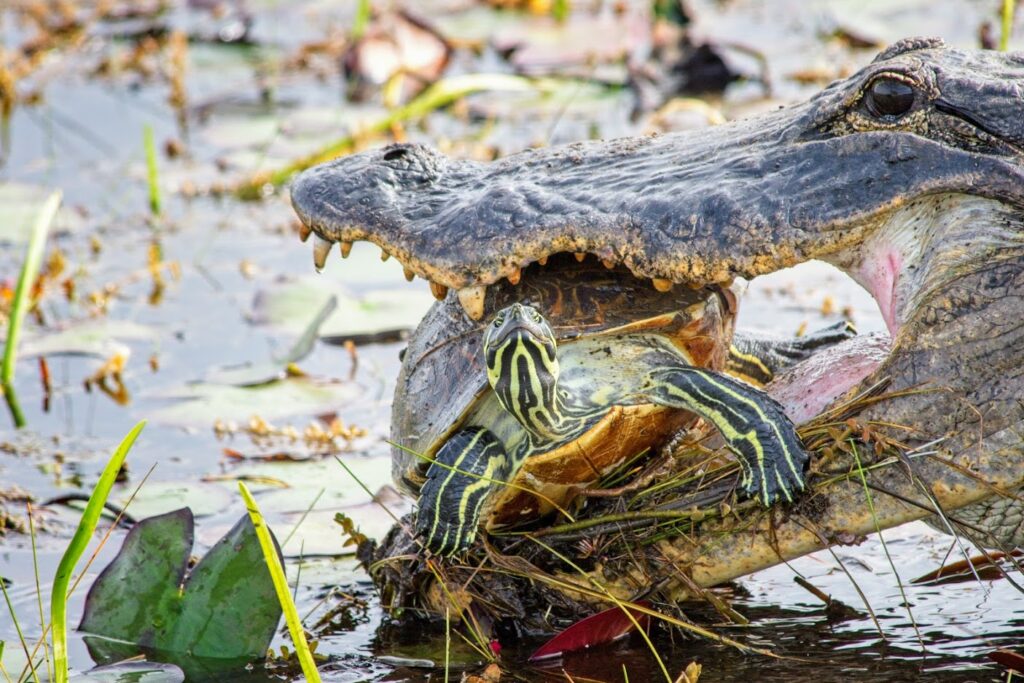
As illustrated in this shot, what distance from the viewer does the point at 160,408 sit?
5125 mm

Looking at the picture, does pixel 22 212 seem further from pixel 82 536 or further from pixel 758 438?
pixel 758 438

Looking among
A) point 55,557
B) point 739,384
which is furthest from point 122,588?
point 739,384

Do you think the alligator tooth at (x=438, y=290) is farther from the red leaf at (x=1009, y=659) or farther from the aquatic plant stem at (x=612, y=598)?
the red leaf at (x=1009, y=659)

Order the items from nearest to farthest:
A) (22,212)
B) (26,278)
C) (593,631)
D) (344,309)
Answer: (593,631) < (26,278) < (344,309) < (22,212)

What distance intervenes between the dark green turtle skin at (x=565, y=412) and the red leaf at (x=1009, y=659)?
0.59 meters

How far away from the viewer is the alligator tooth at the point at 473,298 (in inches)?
129

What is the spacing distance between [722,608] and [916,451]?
0.66 meters

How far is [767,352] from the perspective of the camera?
402 cm

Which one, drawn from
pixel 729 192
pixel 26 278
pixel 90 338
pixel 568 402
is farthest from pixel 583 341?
pixel 90 338

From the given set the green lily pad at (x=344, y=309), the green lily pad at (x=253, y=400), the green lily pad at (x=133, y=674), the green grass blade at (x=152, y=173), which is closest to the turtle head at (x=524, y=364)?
the green lily pad at (x=133, y=674)

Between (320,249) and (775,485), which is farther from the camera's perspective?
(320,249)

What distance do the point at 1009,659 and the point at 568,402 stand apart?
3.85ft

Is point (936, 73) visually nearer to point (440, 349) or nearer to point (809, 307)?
point (440, 349)

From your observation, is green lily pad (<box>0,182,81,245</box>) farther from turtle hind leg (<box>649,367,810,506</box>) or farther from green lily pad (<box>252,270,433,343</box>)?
turtle hind leg (<box>649,367,810,506</box>)
